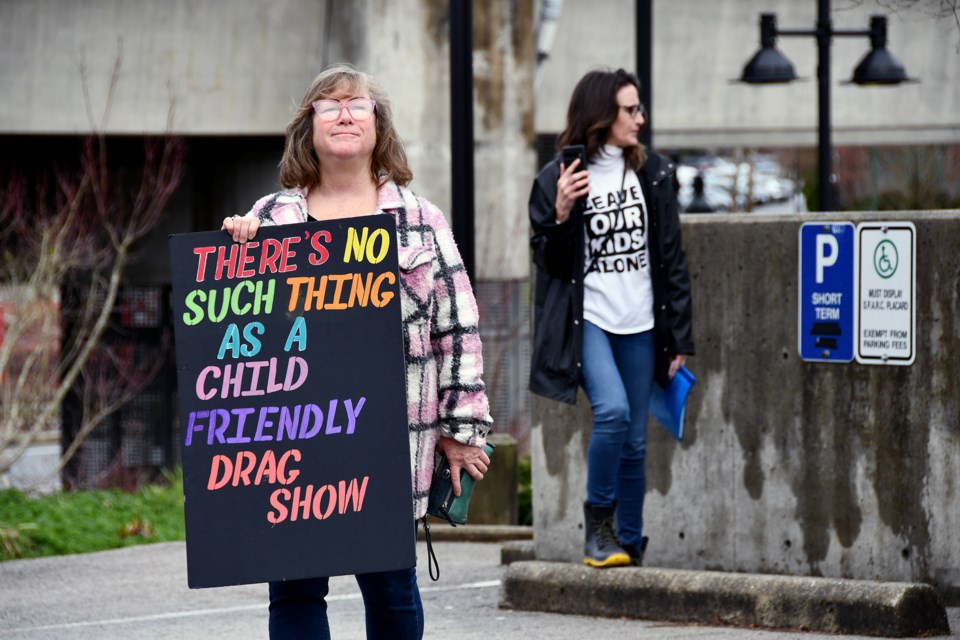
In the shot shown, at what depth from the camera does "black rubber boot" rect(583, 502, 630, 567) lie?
6.32m

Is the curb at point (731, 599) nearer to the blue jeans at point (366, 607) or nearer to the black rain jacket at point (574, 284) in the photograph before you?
the black rain jacket at point (574, 284)

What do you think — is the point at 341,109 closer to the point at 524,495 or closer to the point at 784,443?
the point at 784,443

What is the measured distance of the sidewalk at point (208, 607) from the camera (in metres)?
6.07

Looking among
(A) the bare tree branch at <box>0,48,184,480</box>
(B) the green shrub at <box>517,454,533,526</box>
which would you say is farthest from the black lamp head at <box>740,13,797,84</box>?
(A) the bare tree branch at <box>0,48,184,480</box>

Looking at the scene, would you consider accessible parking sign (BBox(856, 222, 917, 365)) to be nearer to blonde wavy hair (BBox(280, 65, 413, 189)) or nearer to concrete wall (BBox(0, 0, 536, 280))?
blonde wavy hair (BBox(280, 65, 413, 189))

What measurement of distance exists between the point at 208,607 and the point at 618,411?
2030 millimetres

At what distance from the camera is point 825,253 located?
6.49 meters

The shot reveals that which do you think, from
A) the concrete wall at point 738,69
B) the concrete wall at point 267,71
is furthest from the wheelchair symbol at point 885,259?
the concrete wall at point 738,69

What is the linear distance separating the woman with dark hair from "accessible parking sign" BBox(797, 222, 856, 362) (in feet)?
1.89

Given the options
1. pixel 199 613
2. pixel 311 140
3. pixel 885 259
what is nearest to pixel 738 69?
pixel 885 259

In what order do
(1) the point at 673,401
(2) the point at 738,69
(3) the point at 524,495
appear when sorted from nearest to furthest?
(1) the point at 673,401, (3) the point at 524,495, (2) the point at 738,69

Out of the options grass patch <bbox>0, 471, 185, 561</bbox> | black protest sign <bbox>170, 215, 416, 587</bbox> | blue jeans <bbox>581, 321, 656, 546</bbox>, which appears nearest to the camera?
black protest sign <bbox>170, 215, 416, 587</bbox>

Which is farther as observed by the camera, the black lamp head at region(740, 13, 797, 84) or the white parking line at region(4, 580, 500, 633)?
the black lamp head at region(740, 13, 797, 84)

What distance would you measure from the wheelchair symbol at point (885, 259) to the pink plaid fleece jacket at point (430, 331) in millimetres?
2521
